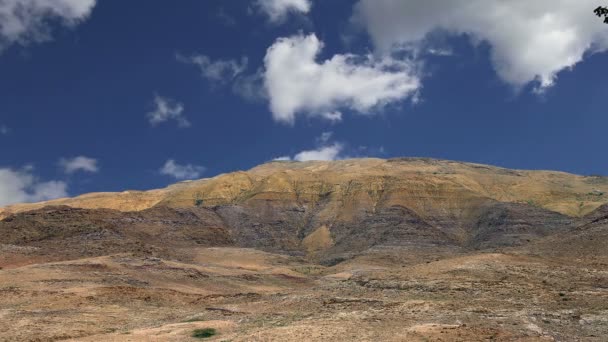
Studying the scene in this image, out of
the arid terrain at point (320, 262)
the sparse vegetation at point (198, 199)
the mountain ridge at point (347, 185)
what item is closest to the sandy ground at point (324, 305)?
the arid terrain at point (320, 262)

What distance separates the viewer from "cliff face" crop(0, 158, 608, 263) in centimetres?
9269

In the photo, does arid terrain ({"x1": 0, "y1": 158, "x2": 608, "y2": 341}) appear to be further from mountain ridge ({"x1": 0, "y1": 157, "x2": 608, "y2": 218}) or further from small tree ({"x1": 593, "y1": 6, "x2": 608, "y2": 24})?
small tree ({"x1": 593, "y1": 6, "x2": 608, "y2": 24})

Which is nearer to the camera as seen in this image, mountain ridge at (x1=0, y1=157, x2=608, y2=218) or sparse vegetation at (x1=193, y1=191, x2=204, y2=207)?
mountain ridge at (x1=0, y1=157, x2=608, y2=218)

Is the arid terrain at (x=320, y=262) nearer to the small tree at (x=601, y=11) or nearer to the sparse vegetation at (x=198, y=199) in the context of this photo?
the sparse vegetation at (x=198, y=199)

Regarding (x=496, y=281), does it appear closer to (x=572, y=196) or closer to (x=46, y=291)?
(x=46, y=291)

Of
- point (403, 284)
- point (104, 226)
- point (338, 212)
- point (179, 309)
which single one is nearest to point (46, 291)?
point (179, 309)

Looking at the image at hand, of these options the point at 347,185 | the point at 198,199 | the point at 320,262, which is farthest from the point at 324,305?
the point at 198,199

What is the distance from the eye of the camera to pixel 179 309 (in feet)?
123

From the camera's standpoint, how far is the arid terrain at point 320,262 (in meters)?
27.5

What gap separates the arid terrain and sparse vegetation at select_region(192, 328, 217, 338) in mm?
285

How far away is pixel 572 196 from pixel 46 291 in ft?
373

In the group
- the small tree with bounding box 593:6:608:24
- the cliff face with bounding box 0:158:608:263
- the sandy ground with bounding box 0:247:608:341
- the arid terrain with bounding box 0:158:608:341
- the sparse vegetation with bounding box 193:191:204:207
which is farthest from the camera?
the sparse vegetation with bounding box 193:191:204:207

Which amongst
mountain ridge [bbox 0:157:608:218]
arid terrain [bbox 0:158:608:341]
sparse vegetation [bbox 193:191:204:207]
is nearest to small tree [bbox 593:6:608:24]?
arid terrain [bbox 0:158:608:341]

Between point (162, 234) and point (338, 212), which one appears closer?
point (162, 234)
